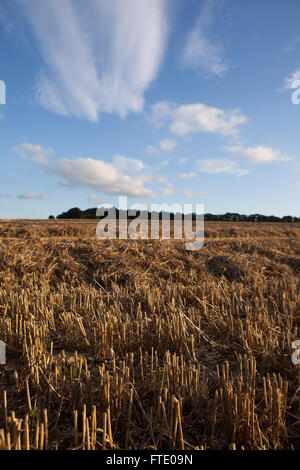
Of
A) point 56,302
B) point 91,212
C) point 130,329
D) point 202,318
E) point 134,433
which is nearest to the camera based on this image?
point 134,433

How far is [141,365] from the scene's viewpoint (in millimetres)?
2654

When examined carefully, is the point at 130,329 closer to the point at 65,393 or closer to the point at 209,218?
the point at 65,393

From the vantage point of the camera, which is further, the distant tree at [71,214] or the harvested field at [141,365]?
the distant tree at [71,214]

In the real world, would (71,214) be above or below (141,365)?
above

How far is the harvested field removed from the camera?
6.55 ft

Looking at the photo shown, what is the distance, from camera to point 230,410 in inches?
82.0

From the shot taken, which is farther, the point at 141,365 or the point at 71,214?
the point at 71,214

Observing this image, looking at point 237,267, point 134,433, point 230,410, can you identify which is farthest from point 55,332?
point 237,267

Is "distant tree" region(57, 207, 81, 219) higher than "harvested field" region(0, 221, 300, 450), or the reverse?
"distant tree" region(57, 207, 81, 219)

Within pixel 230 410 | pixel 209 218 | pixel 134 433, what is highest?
pixel 209 218

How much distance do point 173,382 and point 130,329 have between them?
130cm

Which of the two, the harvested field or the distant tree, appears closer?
the harvested field

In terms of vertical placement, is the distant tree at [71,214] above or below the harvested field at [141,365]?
above

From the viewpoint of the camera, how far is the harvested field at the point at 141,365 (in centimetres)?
200
